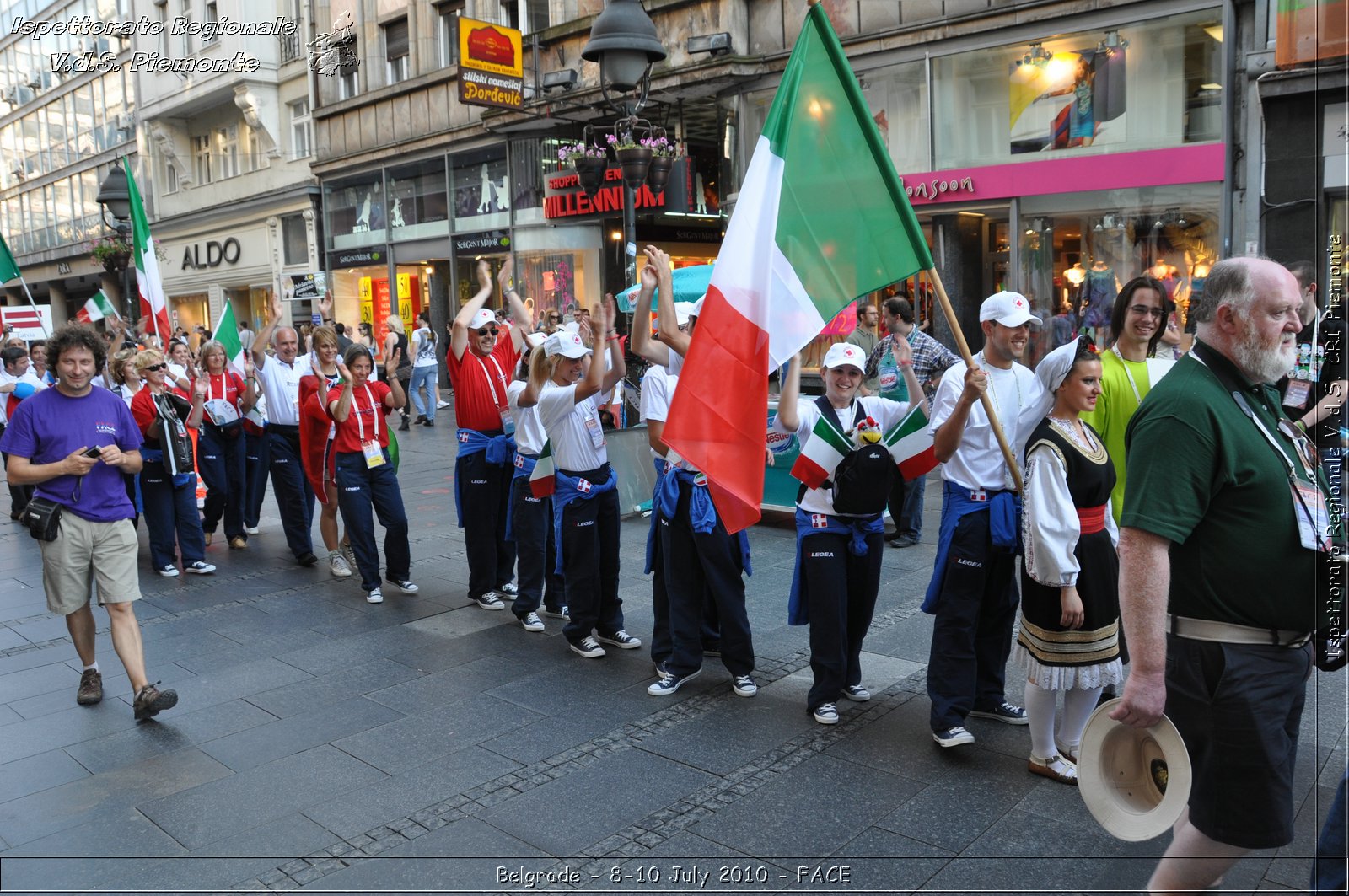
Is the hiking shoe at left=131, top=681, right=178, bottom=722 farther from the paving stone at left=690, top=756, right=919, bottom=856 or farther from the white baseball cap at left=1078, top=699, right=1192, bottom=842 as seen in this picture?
the white baseball cap at left=1078, top=699, right=1192, bottom=842

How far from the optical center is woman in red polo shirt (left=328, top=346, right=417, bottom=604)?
783cm

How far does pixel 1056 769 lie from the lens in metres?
4.35

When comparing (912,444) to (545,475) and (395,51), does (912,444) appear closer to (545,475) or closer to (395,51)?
(545,475)

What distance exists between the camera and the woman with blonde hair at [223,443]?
9688 millimetres

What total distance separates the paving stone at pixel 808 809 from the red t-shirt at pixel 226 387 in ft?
23.5

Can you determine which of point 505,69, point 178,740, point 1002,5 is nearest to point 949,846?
point 178,740

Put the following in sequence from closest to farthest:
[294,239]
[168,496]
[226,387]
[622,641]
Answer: [622,641], [168,496], [226,387], [294,239]

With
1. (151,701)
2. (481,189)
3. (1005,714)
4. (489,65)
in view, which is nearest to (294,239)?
(481,189)

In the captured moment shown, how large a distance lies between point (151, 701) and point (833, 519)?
11.9 feet

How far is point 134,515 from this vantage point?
19.8ft

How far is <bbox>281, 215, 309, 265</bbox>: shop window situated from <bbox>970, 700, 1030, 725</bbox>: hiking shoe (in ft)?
91.7

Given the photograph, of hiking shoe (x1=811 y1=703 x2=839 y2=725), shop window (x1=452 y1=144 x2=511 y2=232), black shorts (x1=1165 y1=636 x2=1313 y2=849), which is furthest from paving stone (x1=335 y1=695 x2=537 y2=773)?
shop window (x1=452 y1=144 x2=511 y2=232)

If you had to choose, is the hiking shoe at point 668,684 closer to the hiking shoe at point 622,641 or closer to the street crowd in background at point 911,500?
the street crowd in background at point 911,500

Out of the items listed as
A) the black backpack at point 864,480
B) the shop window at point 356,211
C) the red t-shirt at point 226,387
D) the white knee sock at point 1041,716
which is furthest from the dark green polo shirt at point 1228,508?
the shop window at point 356,211
